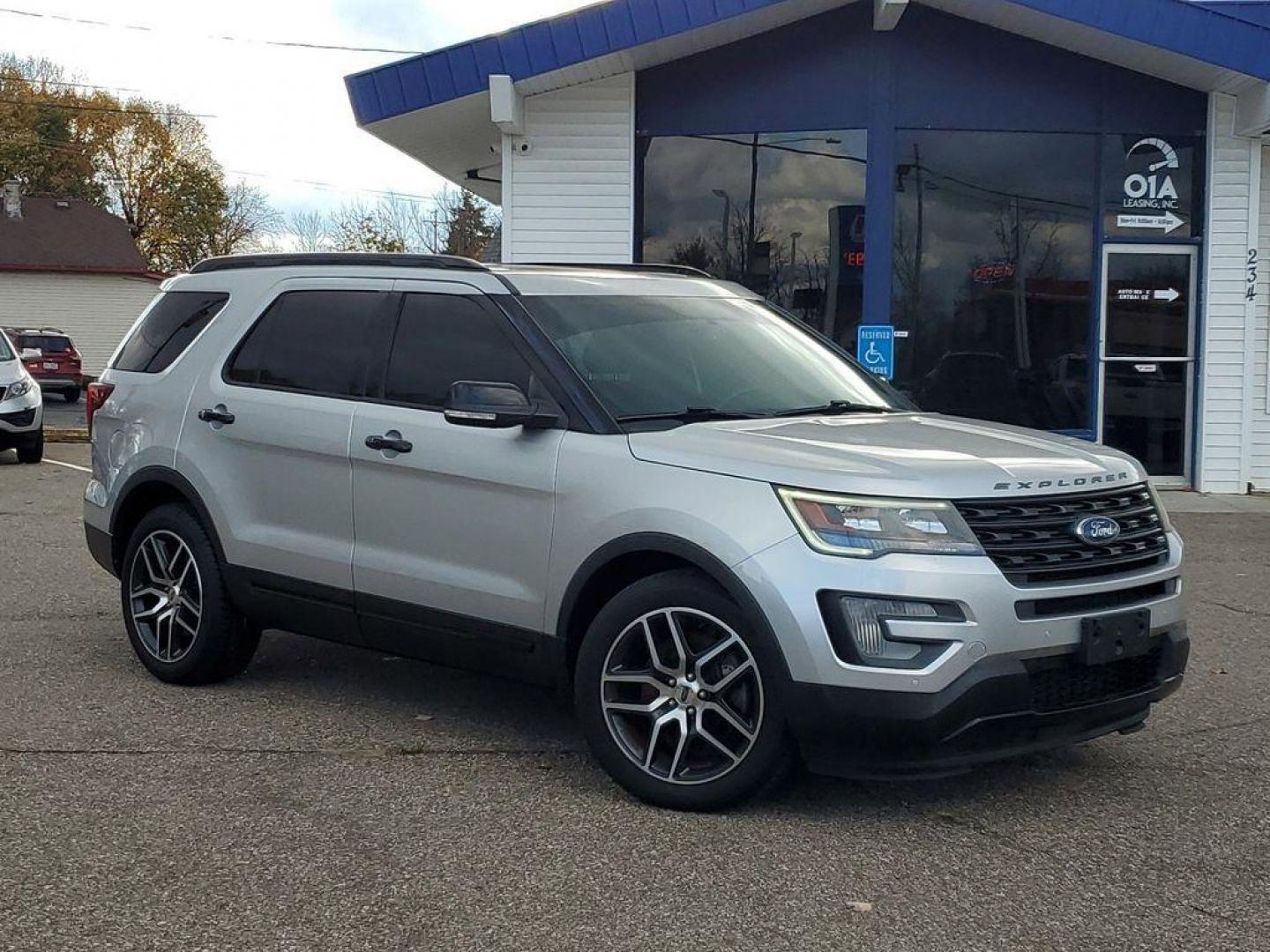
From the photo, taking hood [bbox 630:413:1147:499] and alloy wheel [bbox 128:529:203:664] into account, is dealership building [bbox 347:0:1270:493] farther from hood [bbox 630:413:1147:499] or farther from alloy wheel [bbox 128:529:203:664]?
hood [bbox 630:413:1147:499]

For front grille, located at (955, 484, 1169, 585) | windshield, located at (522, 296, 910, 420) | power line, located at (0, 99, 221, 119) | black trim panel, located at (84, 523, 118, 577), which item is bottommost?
black trim panel, located at (84, 523, 118, 577)

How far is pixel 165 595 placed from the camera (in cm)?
623

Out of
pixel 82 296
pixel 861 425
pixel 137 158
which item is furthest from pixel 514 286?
pixel 137 158

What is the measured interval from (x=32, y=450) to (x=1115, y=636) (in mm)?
14497

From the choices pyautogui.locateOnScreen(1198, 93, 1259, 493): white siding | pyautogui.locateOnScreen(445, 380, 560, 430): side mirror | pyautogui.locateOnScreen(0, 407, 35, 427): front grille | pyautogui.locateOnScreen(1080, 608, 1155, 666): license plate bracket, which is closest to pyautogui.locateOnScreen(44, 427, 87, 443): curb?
pyautogui.locateOnScreen(0, 407, 35, 427): front grille

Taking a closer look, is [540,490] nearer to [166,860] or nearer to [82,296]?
[166,860]

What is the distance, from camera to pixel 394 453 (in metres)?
5.33

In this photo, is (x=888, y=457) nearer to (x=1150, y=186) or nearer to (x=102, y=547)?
(x=102, y=547)

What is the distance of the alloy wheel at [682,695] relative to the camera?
4414 millimetres

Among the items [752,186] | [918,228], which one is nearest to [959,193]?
[918,228]

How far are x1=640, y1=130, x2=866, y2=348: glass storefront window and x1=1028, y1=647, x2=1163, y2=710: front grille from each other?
9.69 meters

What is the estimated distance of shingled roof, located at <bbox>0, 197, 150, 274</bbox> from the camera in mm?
48750

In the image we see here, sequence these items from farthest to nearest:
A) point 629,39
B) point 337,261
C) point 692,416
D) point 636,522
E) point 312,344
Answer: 1. point 629,39
2. point 337,261
3. point 312,344
4. point 692,416
5. point 636,522

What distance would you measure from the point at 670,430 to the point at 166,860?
203 cm
